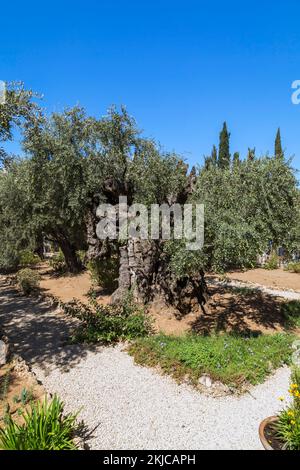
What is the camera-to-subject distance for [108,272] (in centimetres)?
1534

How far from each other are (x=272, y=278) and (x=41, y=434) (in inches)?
733

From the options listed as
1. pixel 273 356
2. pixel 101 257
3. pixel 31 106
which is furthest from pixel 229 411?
pixel 101 257

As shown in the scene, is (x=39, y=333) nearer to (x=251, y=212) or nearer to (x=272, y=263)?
(x=251, y=212)

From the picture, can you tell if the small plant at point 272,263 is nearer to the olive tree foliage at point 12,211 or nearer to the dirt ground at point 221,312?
the dirt ground at point 221,312

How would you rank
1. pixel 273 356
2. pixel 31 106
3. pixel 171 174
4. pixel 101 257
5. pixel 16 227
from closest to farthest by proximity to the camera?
pixel 273 356, pixel 31 106, pixel 171 174, pixel 101 257, pixel 16 227

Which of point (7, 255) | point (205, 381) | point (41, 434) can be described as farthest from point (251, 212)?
point (7, 255)

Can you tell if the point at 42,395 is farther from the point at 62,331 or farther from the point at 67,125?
the point at 67,125

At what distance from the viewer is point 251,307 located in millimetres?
12969

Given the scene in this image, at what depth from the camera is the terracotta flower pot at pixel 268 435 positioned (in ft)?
15.3

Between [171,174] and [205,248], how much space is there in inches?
159

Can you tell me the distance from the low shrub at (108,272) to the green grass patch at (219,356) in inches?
263

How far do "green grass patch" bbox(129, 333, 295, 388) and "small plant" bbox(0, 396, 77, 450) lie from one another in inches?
125

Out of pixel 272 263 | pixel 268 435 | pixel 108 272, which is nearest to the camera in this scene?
pixel 268 435

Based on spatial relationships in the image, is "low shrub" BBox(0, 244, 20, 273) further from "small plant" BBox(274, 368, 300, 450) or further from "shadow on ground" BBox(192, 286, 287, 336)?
"small plant" BBox(274, 368, 300, 450)
